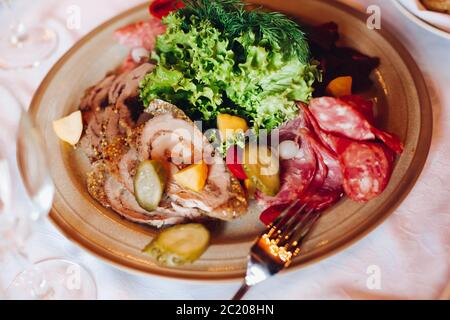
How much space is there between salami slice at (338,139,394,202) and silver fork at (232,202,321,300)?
14 centimetres

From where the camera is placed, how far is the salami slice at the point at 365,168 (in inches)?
53.9

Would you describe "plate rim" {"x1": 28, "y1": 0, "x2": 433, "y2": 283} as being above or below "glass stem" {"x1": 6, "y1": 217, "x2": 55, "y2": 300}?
above

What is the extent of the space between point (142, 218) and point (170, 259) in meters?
0.21

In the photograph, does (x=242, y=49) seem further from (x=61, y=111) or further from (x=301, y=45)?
(x=61, y=111)

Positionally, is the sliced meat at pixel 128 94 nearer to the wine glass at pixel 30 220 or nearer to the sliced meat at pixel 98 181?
the sliced meat at pixel 98 181

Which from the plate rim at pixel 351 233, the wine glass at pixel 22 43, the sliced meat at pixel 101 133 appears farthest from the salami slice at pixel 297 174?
the wine glass at pixel 22 43

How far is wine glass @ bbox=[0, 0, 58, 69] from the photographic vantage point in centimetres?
196

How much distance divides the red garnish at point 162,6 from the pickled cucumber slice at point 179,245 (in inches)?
36.6

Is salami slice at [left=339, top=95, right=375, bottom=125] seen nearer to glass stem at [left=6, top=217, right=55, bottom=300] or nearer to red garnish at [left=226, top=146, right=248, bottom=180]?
red garnish at [left=226, top=146, right=248, bottom=180]

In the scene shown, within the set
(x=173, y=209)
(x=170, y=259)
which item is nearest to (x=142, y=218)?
(x=173, y=209)

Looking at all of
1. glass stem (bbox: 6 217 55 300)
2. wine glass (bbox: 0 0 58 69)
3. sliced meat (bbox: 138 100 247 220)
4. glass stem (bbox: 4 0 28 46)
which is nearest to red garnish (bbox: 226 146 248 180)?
sliced meat (bbox: 138 100 247 220)

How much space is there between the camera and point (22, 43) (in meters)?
2.03
